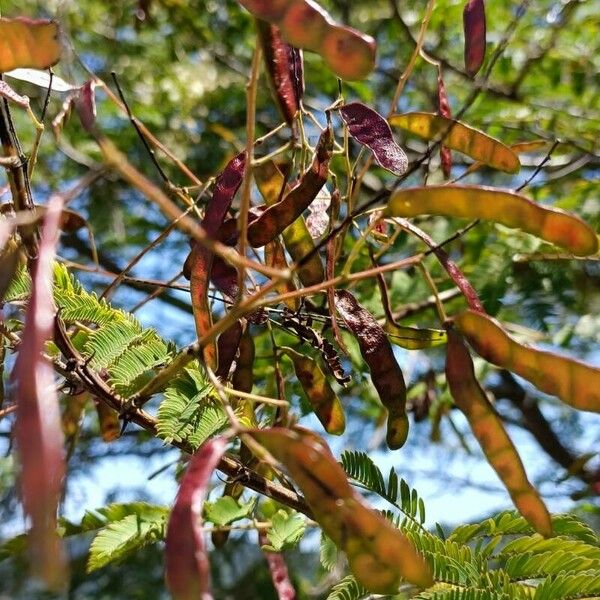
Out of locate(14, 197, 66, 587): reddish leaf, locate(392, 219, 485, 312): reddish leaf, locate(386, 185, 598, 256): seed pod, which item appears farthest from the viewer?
locate(392, 219, 485, 312): reddish leaf

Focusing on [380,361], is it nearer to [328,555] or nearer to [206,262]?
[206,262]

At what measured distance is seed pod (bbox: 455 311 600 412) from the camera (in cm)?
75

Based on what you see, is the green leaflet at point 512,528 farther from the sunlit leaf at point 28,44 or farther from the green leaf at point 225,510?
the sunlit leaf at point 28,44

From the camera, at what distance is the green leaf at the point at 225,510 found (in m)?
1.18

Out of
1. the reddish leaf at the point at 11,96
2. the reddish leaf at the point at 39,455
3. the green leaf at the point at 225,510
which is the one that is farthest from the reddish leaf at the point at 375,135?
the reddish leaf at the point at 39,455

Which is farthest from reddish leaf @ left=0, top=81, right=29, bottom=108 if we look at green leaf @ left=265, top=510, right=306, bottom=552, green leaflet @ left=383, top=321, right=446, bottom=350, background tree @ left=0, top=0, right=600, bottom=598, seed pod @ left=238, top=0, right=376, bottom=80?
green leaf @ left=265, top=510, right=306, bottom=552

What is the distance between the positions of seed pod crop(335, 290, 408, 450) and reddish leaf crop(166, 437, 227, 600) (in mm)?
432

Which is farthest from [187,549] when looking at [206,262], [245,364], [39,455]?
[245,364]

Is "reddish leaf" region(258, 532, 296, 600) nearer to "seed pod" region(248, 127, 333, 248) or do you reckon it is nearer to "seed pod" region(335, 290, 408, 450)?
"seed pod" region(335, 290, 408, 450)

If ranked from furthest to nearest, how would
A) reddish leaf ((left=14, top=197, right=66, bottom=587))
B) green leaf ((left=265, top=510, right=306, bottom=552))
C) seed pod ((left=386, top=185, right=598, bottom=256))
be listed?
green leaf ((left=265, top=510, right=306, bottom=552))
seed pod ((left=386, top=185, right=598, bottom=256))
reddish leaf ((left=14, top=197, right=66, bottom=587))

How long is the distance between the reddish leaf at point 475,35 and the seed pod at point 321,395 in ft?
1.42

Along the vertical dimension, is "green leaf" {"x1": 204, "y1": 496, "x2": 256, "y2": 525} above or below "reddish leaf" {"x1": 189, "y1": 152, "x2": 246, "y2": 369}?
below

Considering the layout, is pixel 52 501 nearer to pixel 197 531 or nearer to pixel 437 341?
pixel 197 531

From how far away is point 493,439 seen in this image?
0.78 metres
